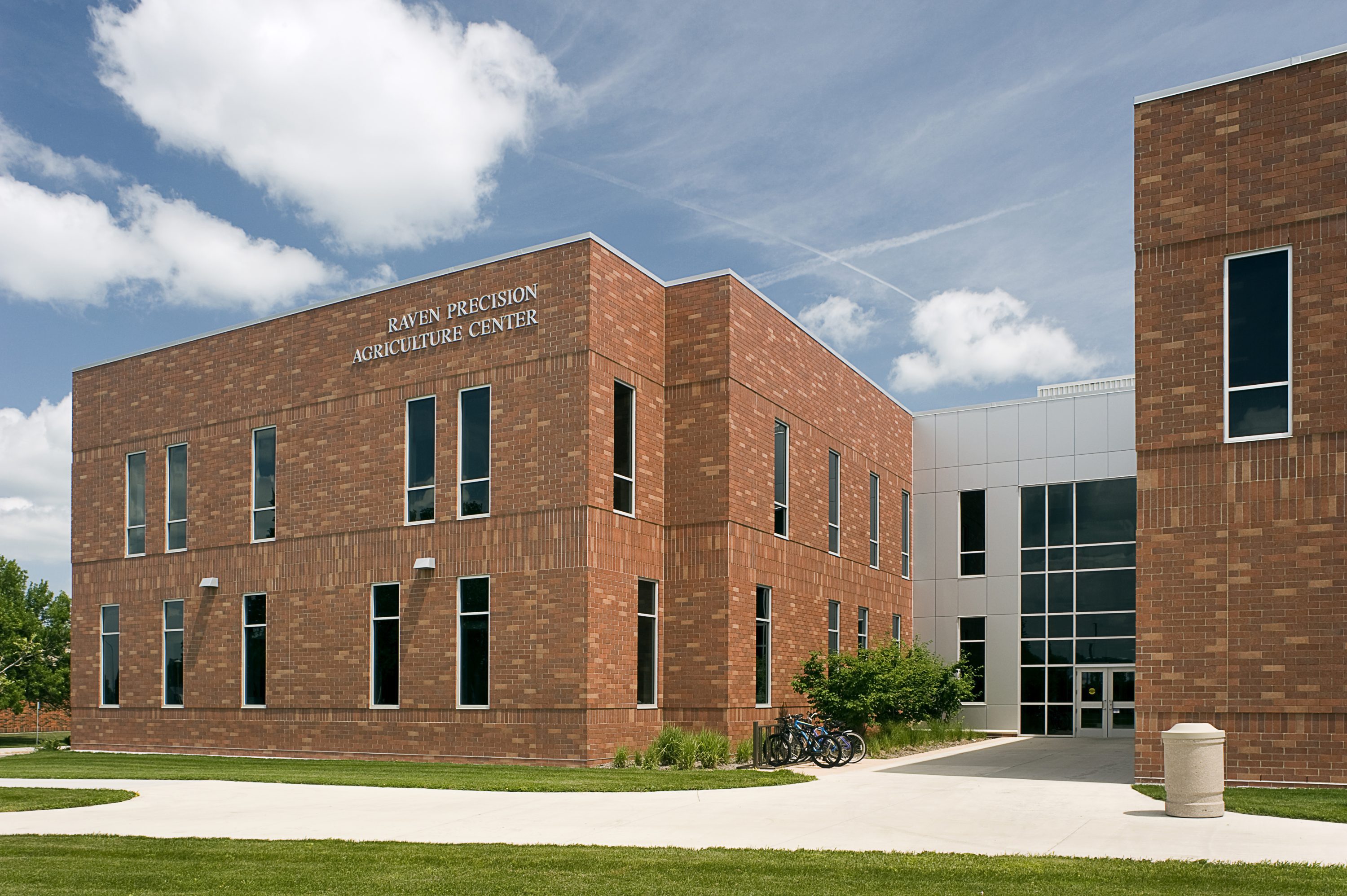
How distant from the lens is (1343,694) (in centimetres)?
1642

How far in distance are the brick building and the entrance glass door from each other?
25.6 feet

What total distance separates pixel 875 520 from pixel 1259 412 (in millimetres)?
16541

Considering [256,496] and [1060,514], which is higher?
[256,496]

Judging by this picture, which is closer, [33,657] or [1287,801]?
[1287,801]

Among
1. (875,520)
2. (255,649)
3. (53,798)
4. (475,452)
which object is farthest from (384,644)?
(875,520)

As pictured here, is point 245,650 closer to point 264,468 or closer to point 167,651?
point 167,651

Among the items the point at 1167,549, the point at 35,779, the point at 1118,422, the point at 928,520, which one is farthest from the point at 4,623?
the point at 1167,549

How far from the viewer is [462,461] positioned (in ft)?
80.4

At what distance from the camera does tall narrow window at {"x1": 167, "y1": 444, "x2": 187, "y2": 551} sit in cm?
2914

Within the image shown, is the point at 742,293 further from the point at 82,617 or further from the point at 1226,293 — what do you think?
the point at 82,617

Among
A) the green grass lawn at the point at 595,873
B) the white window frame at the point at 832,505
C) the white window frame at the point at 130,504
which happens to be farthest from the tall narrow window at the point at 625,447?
the white window frame at the point at 130,504

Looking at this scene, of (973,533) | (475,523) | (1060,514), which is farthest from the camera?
(973,533)

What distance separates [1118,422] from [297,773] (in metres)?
23.8

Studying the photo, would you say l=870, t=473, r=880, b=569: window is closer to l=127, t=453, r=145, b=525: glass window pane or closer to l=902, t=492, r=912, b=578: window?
l=902, t=492, r=912, b=578: window
